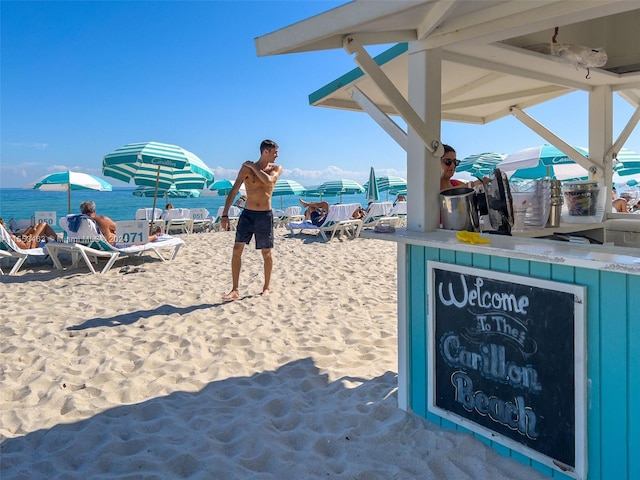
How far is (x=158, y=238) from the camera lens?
26.3ft

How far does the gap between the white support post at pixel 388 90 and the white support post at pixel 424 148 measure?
0.13ft

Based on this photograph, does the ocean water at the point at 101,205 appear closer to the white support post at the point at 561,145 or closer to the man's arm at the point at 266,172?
the man's arm at the point at 266,172

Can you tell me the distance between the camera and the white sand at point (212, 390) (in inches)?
83.2

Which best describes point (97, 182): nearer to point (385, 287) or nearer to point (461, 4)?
point (385, 287)

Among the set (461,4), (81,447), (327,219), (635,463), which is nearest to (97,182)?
(327,219)

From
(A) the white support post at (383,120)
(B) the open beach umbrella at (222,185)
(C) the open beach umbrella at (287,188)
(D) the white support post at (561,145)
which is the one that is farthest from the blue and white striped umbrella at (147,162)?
(B) the open beach umbrella at (222,185)

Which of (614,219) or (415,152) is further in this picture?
(614,219)

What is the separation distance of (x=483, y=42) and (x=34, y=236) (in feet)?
26.0

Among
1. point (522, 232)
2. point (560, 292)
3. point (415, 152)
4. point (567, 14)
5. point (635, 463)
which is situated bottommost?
point (635, 463)

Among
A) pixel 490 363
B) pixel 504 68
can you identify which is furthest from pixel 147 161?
pixel 490 363

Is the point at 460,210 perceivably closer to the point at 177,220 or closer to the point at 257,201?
the point at 257,201

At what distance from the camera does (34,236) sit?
7.89 metres

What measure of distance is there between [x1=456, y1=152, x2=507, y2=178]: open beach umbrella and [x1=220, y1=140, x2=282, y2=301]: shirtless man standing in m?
9.33

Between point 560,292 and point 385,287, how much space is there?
401 centimetres
